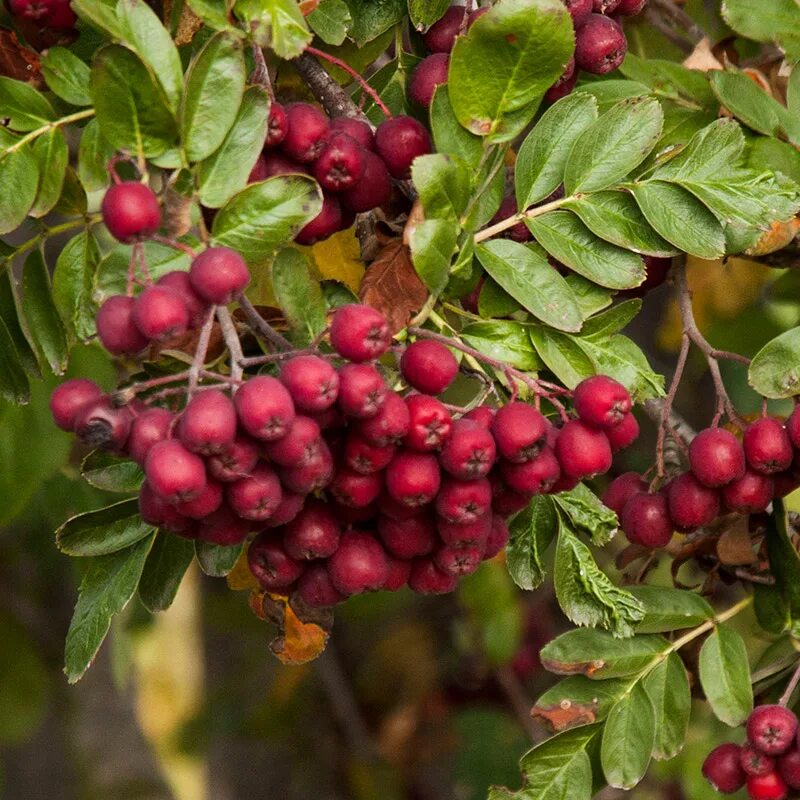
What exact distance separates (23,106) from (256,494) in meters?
0.52

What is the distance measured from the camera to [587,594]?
1353mm

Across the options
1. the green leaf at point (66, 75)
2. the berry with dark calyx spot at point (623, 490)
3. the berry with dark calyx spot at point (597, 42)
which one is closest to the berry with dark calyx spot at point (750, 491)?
the berry with dark calyx spot at point (623, 490)

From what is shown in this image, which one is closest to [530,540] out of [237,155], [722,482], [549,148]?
[722,482]

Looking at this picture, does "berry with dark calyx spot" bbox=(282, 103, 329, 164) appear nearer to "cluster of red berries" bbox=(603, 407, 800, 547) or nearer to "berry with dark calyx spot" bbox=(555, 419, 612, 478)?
"berry with dark calyx spot" bbox=(555, 419, 612, 478)

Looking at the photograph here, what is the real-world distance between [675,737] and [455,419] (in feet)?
2.04

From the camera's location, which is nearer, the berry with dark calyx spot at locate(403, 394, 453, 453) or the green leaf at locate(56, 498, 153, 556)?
the berry with dark calyx spot at locate(403, 394, 453, 453)

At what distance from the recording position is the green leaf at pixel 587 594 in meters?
1.34

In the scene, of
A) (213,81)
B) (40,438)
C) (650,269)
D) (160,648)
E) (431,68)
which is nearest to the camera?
(213,81)

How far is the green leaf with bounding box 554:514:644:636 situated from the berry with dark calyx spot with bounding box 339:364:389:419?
44cm

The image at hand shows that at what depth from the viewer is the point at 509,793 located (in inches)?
58.1

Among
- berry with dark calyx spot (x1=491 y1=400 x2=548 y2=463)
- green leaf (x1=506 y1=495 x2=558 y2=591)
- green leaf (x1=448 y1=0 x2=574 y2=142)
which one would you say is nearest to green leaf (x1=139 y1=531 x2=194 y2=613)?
green leaf (x1=506 y1=495 x2=558 y2=591)

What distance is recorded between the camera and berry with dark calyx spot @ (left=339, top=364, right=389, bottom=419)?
98cm

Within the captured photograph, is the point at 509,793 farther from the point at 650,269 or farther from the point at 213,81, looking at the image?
the point at 213,81

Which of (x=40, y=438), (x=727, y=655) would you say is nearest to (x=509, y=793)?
(x=727, y=655)
